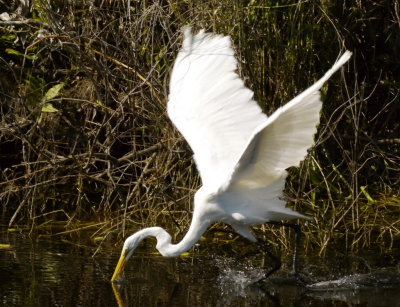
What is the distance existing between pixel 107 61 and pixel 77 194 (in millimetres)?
1234

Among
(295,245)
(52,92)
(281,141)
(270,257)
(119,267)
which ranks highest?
(281,141)

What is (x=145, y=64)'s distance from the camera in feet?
24.2

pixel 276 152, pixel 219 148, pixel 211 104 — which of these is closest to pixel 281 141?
pixel 276 152

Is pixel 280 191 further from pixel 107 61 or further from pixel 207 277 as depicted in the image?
pixel 107 61

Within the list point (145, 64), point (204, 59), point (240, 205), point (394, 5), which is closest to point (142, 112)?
point (145, 64)

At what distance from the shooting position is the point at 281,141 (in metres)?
5.45

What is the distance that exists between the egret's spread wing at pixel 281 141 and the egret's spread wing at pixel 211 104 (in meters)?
0.47

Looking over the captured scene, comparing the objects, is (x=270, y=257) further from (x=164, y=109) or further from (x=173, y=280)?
(x=164, y=109)

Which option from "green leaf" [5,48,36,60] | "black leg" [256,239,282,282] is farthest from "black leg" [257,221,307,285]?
"green leaf" [5,48,36,60]

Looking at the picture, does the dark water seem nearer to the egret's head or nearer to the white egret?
the egret's head

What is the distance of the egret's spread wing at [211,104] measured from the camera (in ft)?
21.0

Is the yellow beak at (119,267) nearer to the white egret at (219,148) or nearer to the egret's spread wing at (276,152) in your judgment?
the white egret at (219,148)

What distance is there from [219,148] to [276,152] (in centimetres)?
93

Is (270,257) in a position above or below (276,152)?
below
